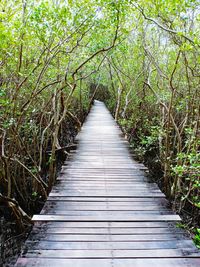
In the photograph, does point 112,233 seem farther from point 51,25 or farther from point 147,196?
point 51,25

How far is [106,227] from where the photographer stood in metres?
2.65

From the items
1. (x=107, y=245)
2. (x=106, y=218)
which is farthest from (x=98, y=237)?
(x=106, y=218)

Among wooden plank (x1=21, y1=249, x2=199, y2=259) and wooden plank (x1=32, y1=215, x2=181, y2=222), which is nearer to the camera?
wooden plank (x1=21, y1=249, x2=199, y2=259)

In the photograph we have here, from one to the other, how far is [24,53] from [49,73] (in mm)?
733

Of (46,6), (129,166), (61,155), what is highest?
(46,6)

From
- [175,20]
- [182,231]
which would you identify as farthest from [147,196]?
[175,20]

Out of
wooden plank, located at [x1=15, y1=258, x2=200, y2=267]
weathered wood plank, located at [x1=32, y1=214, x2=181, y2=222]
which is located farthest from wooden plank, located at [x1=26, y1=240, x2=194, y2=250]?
weathered wood plank, located at [x1=32, y1=214, x2=181, y2=222]

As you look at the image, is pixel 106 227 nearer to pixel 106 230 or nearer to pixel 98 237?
pixel 106 230

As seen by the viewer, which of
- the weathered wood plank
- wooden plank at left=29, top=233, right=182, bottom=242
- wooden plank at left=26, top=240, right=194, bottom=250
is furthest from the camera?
the weathered wood plank

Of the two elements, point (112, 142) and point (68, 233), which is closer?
point (68, 233)

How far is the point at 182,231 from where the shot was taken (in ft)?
8.63

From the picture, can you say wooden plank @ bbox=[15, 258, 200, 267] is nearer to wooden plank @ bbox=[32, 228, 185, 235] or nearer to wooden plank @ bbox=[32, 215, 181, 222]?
wooden plank @ bbox=[32, 228, 185, 235]

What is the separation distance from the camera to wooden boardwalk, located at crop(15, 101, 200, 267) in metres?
2.15

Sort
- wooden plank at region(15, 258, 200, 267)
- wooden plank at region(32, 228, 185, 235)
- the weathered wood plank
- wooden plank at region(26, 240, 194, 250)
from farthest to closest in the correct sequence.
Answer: the weathered wood plank → wooden plank at region(32, 228, 185, 235) → wooden plank at region(26, 240, 194, 250) → wooden plank at region(15, 258, 200, 267)
